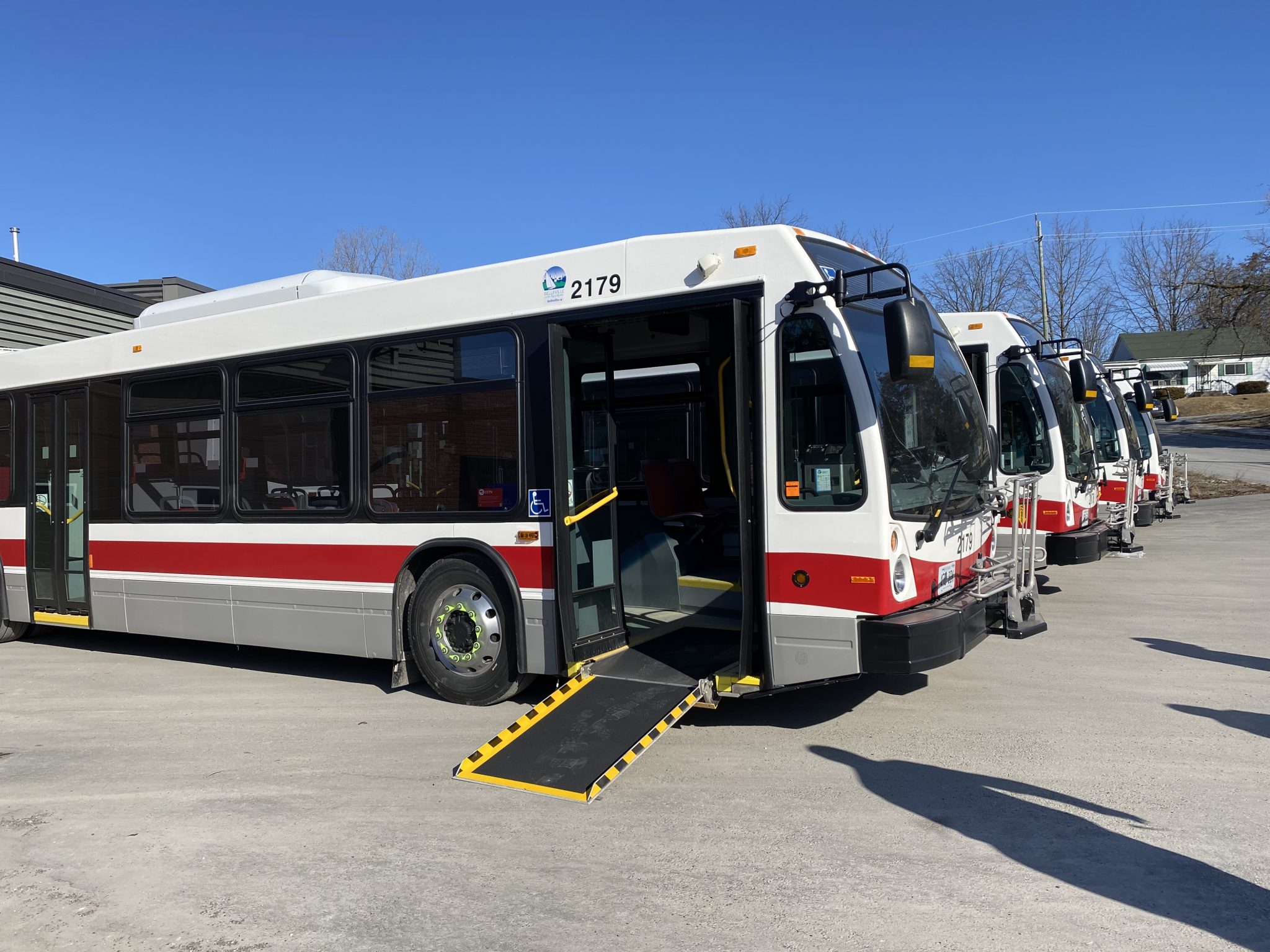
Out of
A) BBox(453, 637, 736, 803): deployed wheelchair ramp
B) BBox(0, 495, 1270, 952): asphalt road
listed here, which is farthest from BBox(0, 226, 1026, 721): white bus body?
BBox(0, 495, 1270, 952): asphalt road

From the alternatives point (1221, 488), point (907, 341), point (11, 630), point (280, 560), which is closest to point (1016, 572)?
point (907, 341)

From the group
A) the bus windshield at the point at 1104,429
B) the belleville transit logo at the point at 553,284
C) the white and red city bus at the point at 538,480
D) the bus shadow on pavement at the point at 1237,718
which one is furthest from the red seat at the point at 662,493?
the bus windshield at the point at 1104,429

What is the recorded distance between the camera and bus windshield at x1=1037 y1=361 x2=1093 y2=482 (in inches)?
448

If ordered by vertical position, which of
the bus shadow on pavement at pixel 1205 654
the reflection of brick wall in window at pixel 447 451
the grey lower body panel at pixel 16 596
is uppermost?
the reflection of brick wall in window at pixel 447 451

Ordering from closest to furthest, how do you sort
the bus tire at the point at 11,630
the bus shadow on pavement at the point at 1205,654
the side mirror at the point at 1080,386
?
the bus shadow on pavement at the point at 1205,654 → the bus tire at the point at 11,630 → the side mirror at the point at 1080,386

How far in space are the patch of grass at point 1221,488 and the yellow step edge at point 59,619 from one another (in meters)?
22.9

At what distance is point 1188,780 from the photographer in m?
5.02

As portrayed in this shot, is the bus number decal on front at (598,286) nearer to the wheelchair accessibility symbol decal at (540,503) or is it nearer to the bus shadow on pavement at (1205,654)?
the wheelchair accessibility symbol decal at (540,503)

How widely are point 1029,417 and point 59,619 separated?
1019 centimetres

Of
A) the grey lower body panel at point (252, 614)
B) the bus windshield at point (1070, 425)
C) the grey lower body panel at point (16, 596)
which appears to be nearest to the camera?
the grey lower body panel at point (252, 614)

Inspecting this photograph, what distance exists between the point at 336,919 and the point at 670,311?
372cm

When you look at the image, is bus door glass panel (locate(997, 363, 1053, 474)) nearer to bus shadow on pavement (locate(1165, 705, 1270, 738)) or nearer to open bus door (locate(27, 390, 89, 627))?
bus shadow on pavement (locate(1165, 705, 1270, 738))

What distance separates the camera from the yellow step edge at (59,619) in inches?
357

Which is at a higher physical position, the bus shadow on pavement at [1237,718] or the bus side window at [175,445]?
the bus side window at [175,445]
